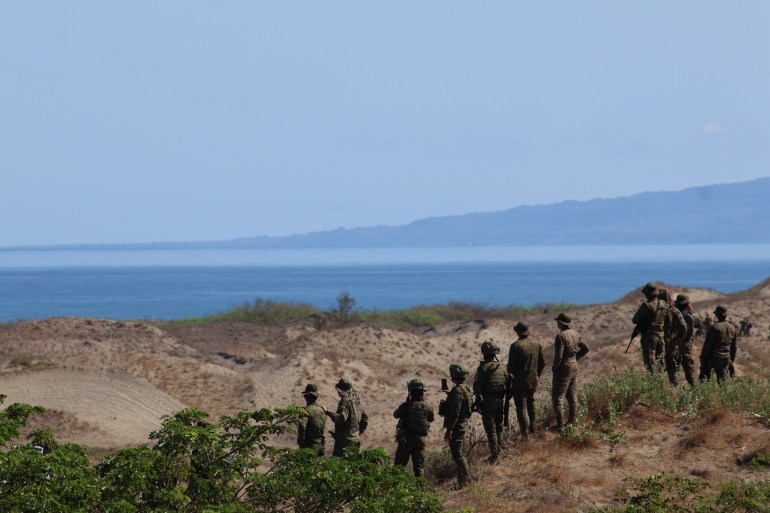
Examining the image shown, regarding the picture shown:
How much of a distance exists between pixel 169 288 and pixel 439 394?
140m

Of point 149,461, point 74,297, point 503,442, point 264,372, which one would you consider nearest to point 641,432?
point 503,442

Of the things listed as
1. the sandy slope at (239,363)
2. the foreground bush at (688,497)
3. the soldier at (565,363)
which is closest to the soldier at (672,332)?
the soldier at (565,363)

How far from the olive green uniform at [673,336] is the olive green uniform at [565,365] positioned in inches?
105

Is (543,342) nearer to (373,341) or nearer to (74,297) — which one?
(373,341)

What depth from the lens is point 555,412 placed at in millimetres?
17594

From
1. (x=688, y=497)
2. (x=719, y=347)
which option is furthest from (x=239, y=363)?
(x=688, y=497)

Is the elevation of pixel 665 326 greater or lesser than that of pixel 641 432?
greater

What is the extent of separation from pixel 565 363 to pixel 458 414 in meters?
2.55

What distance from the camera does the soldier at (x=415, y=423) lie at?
15.3 meters

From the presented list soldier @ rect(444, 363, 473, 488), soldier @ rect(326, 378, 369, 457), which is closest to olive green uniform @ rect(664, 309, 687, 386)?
soldier @ rect(444, 363, 473, 488)

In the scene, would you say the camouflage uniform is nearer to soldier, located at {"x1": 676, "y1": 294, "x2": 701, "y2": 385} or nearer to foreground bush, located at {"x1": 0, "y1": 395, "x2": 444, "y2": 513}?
soldier, located at {"x1": 676, "y1": 294, "x2": 701, "y2": 385}

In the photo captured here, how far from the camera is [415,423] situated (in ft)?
50.2

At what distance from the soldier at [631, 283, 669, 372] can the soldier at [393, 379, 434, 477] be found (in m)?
5.48

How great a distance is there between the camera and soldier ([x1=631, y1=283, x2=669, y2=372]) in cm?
1909
